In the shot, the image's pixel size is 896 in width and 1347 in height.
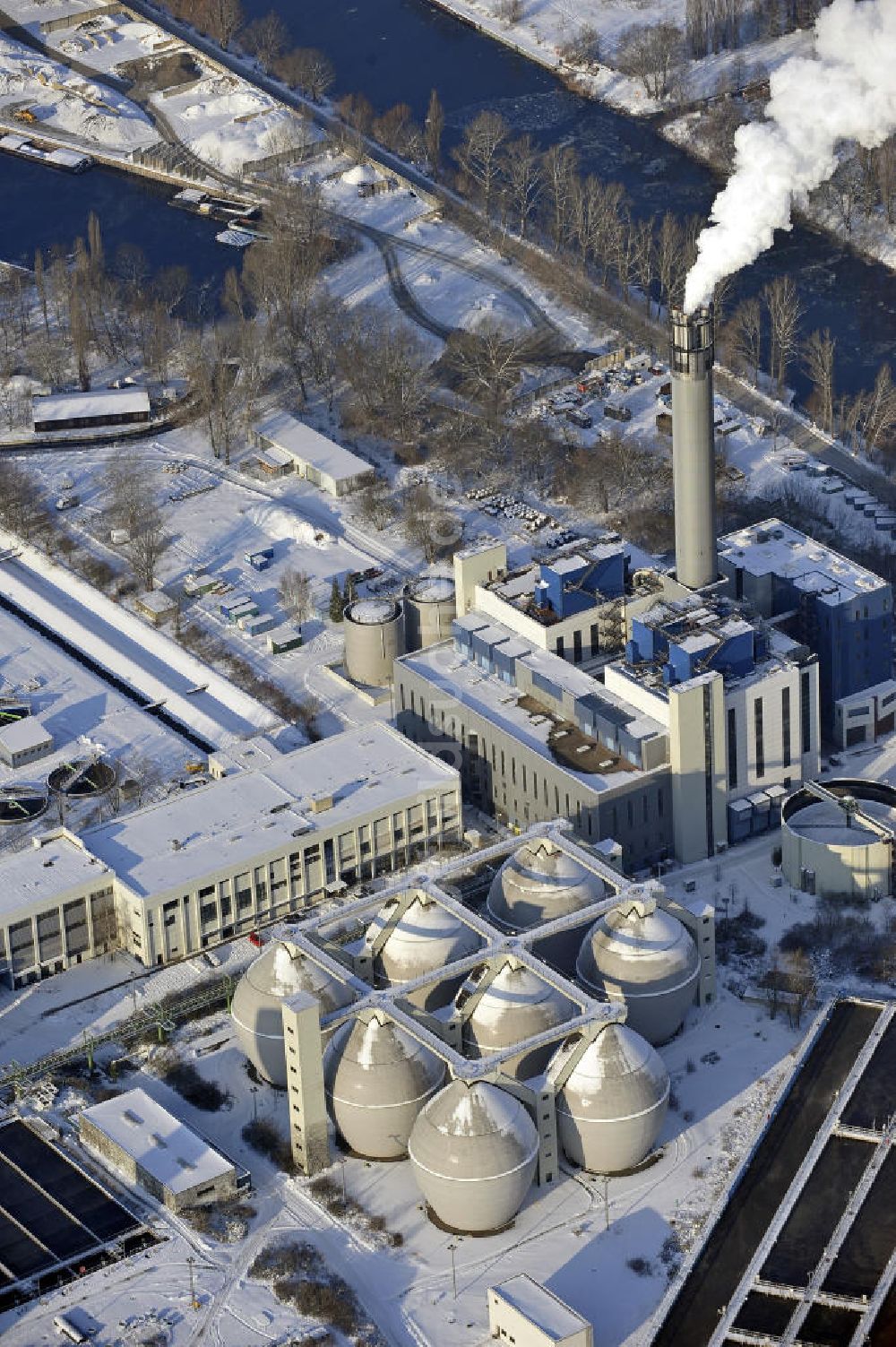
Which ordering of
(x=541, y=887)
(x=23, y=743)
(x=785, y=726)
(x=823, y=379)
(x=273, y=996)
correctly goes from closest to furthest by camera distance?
1. (x=273, y=996)
2. (x=541, y=887)
3. (x=785, y=726)
4. (x=23, y=743)
5. (x=823, y=379)

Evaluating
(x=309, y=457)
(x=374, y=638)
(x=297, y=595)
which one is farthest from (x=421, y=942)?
(x=309, y=457)

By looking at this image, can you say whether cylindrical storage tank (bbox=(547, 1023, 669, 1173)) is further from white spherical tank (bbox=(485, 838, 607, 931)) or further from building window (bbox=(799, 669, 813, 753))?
building window (bbox=(799, 669, 813, 753))

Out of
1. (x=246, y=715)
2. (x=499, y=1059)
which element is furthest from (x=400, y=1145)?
(x=246, y=715)

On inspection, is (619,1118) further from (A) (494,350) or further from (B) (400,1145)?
(A) (494,350)

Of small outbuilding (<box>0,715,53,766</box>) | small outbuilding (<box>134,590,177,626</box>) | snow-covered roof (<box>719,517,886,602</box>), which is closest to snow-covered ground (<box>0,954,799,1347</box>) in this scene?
small outbuilding (<box>0,715,53,766</box>)

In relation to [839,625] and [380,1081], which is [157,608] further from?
[380,1081]
